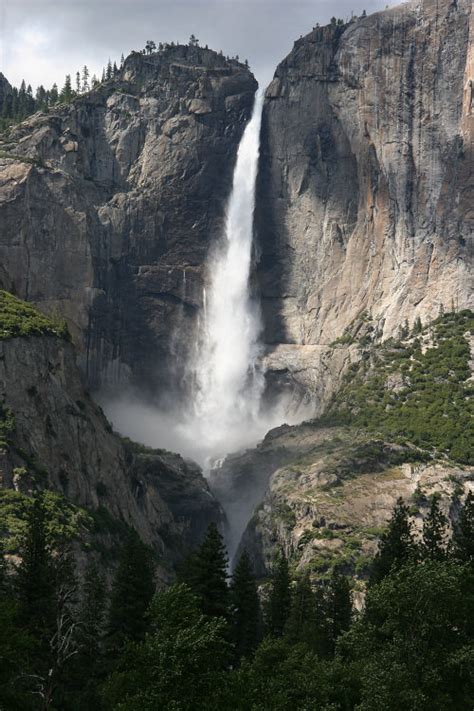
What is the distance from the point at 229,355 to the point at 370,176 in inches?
1541

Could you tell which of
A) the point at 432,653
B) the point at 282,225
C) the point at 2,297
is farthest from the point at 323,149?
the point at 432,653

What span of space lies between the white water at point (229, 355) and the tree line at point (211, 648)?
3556 inches

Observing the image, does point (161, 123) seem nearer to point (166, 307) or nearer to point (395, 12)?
point (166, 307)

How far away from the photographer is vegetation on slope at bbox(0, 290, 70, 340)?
9369cm

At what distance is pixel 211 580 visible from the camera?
62.0 m

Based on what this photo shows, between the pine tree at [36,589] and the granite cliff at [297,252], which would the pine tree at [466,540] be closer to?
the pine tree at [36,589]

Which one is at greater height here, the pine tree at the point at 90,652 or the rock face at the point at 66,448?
the rock face at the point at 66,448

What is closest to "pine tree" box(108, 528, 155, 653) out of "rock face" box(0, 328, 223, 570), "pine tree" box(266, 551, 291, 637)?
"pine tree" box(266, 551, 291, 637)

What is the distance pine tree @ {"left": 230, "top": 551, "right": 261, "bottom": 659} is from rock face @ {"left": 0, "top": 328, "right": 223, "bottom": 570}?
19.3 m

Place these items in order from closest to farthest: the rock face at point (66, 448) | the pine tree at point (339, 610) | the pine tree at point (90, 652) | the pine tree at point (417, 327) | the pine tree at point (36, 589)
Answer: the pine tree at point (90, 652) < the pine tree at point (36, 589) < the pine tree at point (339, 610) < the rock face at point (66, 448) < the pine tree at point (417, 327)

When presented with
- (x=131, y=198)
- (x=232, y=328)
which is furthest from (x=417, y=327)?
(x=131, y=198)

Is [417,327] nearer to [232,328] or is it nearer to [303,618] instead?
[232,328]

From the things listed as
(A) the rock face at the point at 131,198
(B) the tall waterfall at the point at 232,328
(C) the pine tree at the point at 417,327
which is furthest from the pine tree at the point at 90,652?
(B) the tall waterfall at the point at 232,328

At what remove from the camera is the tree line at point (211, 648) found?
3647cm
